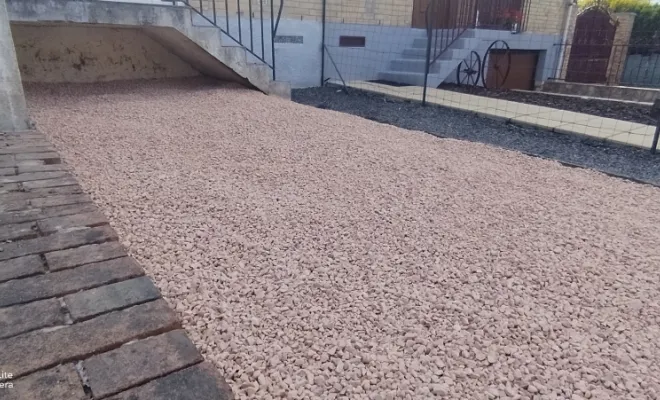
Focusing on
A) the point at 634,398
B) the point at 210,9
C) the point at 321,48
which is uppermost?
the point at 210,9

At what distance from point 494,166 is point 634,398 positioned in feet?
6.49

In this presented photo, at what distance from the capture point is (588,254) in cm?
172

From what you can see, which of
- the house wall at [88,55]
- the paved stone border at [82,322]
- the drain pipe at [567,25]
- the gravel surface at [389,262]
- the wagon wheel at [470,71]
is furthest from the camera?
the drain pipe at [567,25]

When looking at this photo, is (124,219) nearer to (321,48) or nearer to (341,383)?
(341,383)

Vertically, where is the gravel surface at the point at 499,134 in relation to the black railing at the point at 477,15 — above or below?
below

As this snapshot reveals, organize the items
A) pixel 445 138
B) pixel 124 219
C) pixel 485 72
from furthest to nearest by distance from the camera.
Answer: pixel 485 72
pixel 445 138
pixel 124 219

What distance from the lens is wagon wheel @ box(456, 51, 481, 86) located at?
24.4 ft

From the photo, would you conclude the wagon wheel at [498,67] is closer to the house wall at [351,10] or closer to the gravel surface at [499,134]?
the house wall at [351,10]

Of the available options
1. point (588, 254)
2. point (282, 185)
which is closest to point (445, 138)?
point (282, 185)

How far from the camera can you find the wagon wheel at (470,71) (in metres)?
7.42

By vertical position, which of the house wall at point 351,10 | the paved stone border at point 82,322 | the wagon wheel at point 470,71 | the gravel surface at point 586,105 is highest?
the house wall at point 351,10

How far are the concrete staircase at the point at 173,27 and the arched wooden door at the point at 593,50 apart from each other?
7.27 meters

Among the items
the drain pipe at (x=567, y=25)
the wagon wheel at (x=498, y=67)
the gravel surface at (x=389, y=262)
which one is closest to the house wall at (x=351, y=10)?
the drain pipe at (x=567, y=25)

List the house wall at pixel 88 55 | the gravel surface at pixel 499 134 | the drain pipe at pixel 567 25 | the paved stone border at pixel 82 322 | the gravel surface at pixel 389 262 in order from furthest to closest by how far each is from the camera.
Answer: the drain pipe at pixel 567 25
the house wall at pixel 88 55
the gravel surface at pixel 499 134
the gravel surface at pixel 389 262
the paved stone border at pixel 82 322
